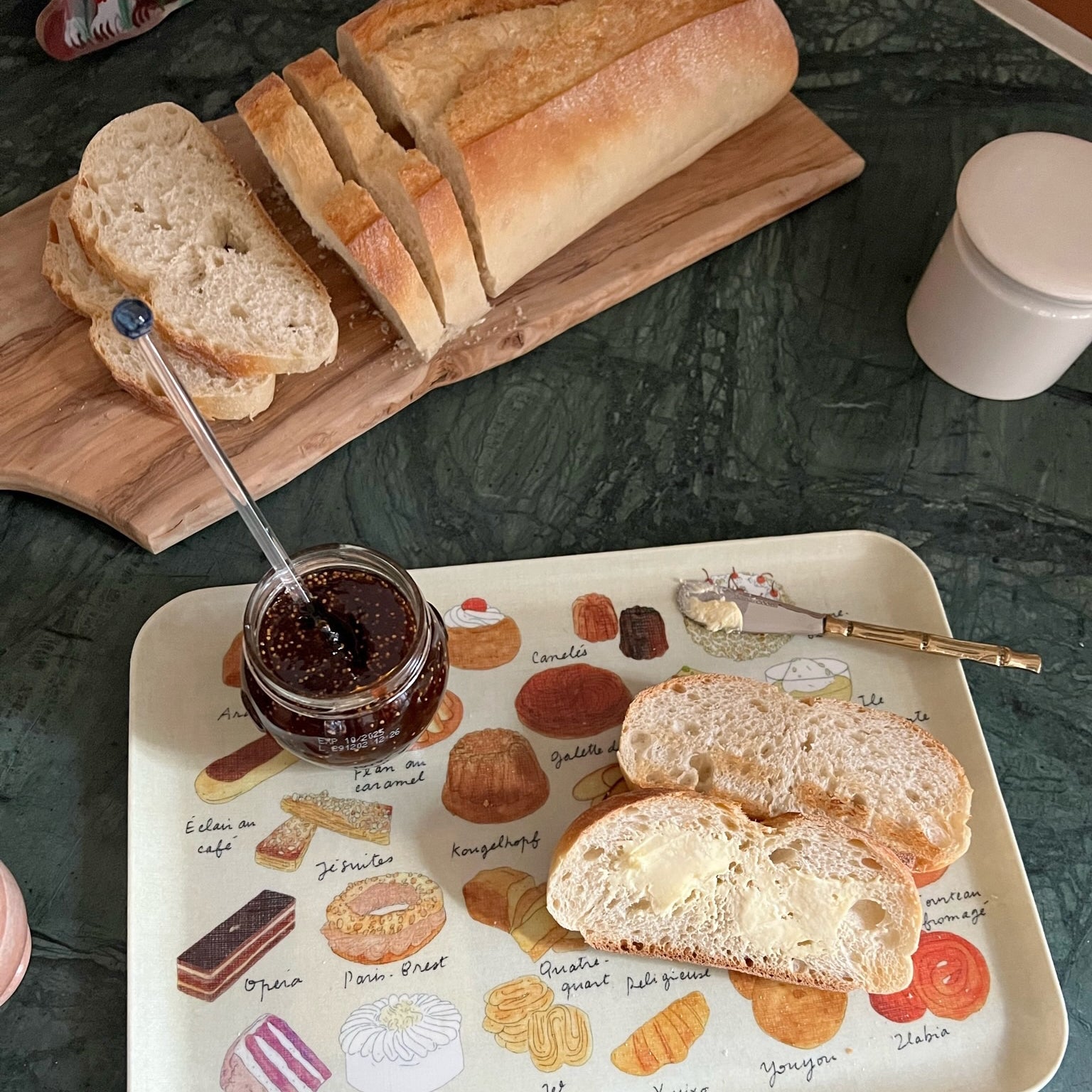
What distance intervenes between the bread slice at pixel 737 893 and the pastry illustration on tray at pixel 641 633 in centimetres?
21

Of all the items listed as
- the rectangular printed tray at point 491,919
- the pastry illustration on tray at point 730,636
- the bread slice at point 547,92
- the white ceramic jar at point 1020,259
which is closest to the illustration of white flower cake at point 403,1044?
the rectangular printed tray at point 491,919

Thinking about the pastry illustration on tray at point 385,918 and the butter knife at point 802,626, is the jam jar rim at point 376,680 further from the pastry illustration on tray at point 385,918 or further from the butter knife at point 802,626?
the butter knife at point 802,626

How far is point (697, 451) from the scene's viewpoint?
143 cm

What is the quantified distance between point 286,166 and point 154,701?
702 millimetres

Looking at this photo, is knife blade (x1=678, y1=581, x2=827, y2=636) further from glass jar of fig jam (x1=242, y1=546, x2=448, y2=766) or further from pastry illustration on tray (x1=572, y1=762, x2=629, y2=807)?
glass jar of fig jam (x1=242, y1=546, x2=448, y2=766)

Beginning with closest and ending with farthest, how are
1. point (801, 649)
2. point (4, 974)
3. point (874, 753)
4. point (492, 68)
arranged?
point (4, 974), point (874, 753), point (801, 649), point (492, 68)

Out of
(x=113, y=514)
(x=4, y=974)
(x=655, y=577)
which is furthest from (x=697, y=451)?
(x=4, y=974)

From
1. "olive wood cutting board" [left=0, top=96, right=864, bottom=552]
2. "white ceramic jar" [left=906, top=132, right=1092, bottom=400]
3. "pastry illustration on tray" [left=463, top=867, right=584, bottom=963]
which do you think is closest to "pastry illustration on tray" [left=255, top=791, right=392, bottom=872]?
"pastry illustration on tray" [left=463, top=867, right=584, bottom=963]

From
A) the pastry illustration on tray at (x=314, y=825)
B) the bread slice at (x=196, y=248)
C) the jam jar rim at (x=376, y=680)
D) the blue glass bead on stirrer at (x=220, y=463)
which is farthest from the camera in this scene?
the bread slice at (x=196, y=248)

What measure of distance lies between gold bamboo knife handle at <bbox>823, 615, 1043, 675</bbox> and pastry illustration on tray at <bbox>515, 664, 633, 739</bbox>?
26cm

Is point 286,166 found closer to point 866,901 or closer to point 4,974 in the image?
point 4,974

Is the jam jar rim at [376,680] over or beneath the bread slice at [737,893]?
over

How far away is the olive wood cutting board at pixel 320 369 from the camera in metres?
1.32

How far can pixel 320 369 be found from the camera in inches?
55.2
